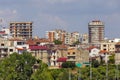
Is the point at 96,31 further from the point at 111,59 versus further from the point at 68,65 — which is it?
the point at 68,65

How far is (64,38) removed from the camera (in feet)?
521

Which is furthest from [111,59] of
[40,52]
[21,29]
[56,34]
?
[56,34]

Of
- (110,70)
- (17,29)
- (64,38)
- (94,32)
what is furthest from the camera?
(94,32)

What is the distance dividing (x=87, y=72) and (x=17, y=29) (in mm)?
77685

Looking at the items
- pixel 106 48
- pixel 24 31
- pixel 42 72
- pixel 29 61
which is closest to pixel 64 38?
pixel 24 31

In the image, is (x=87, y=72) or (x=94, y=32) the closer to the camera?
(x=87, y=72)

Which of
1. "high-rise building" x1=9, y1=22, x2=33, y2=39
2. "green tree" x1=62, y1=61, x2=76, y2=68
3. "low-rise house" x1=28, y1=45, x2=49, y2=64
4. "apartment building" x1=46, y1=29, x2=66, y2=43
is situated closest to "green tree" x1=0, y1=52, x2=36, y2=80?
"green tree" x1=62, y1=61, x2=76, y2=68

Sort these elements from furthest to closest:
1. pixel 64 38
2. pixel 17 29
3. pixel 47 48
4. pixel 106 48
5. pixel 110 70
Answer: pixel 64 38, pixel 17 29, pixel 106 48, pixel 47 48, pixel 110 70

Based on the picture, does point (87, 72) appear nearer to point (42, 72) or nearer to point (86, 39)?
point (42, 72)

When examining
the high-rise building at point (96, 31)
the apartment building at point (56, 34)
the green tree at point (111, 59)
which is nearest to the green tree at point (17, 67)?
the green tree at point (111, 59)

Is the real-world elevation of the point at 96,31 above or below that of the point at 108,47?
above

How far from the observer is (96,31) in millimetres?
173250

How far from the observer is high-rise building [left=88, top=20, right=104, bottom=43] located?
171 metres

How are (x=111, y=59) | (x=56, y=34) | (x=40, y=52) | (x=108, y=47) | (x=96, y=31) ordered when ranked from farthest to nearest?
(x=96, y=31) < (x=56, y=34) < (x=108, y=47) < (x=40, y=52) < (x=111, y=59)
